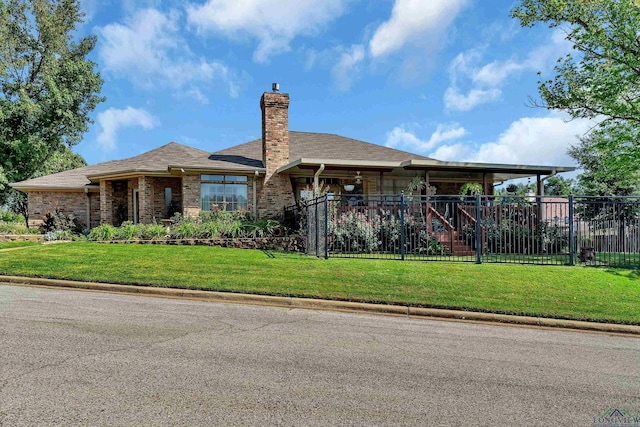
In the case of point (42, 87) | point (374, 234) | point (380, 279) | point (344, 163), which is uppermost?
point (42, 87)

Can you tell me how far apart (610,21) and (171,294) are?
60.3ft

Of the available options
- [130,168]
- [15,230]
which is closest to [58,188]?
[15,230]

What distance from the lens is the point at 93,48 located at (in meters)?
30.9

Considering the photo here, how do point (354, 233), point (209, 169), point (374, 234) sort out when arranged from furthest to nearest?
point (209, 169) < point (374, 234) < point (354, 233)

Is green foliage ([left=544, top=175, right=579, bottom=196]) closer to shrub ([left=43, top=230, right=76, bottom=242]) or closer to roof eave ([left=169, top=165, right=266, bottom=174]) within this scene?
Result: roof eave ([left=169, top=165, right=266, bottom=174])

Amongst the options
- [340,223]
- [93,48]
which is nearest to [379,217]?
[340,223]

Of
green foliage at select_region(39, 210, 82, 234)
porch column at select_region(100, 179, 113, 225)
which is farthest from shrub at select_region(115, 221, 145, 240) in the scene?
green foliage at select_region(39, 210, 82, 234)

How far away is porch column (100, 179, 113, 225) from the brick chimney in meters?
7.14

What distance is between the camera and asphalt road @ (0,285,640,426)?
3.56 m

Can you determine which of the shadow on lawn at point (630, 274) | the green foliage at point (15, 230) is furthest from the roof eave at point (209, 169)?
the shadow on lawn at point (630, 274)

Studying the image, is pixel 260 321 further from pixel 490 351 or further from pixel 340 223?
pixel 340 223

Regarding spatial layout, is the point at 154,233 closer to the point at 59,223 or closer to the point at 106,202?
the point at 106,202

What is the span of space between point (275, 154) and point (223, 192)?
9.06 ft

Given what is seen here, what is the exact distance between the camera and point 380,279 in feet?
30.3
